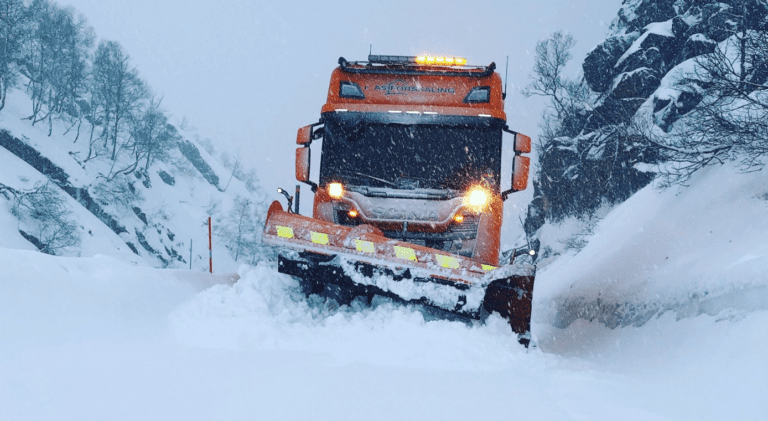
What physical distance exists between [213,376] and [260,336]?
897mm

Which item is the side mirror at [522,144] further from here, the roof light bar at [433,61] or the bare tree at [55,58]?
the bare tree at [55,58]

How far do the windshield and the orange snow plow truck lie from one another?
0.01 m

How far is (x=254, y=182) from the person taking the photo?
340ft

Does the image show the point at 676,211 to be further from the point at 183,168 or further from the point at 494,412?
the point at 183,168

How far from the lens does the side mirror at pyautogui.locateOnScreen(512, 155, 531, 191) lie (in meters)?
6.61

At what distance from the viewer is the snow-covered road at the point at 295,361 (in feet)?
9.69

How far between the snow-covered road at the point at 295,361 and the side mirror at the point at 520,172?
2108 millimetres

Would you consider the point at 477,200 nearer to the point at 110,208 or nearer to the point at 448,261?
the point at 448,261

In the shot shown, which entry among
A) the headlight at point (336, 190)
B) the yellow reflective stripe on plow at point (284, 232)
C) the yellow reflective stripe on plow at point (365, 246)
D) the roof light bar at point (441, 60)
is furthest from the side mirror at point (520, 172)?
the yellow reflective stripe on plow at point (284, 232)

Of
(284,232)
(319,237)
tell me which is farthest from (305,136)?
(319,237)

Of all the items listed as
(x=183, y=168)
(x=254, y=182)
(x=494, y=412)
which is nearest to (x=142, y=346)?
(x=494, y=412)

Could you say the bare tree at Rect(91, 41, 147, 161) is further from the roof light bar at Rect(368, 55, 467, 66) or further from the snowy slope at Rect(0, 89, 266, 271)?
the roof light bar at Rect(368, 55, 467, 66)

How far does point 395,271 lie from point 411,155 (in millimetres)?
2030

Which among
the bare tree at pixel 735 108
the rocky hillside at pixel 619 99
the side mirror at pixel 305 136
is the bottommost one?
the side mirror at pixel 305 136
